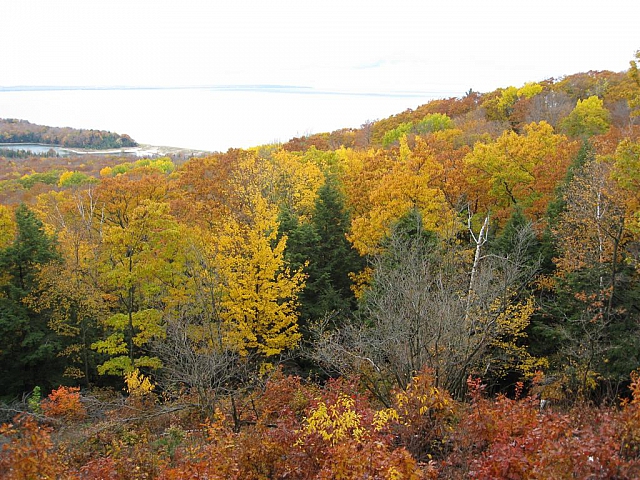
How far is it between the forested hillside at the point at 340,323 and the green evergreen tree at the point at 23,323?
3.9 inches

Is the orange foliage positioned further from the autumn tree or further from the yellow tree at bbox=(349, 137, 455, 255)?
the autumn tree

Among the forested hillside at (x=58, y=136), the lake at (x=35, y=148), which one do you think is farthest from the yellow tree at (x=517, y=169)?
the lake at (x=35, y=148)

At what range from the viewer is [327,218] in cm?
2652

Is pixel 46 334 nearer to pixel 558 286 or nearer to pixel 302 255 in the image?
pixel 302 255

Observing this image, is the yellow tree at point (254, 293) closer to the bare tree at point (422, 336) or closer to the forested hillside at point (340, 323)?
the forested hillside at point (340, 323)

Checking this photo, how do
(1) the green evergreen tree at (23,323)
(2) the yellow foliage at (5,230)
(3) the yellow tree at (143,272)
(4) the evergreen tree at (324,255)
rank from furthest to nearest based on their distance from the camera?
1. (2) the yellow foliage at (5,230)
2. (4) the evergreen tree at (324,255)
3. (1) the green evergreen tree at (23,323)
4. (3) the yellow tree at (143,272)

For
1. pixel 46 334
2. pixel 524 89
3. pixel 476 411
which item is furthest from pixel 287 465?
pixel 524 89

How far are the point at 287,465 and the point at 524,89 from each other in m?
70.3

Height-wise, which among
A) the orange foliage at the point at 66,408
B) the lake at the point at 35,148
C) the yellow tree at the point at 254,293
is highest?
the lake at the point at 35,148

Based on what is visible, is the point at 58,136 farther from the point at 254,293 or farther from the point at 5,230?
the point at 254,293

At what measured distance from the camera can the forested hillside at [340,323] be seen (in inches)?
368

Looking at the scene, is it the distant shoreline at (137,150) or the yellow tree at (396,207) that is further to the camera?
the distant shoreline at (137,150)

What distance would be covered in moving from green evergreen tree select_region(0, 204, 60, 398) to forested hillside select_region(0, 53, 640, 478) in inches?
3.9

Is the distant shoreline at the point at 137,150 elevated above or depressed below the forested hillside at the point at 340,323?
above
